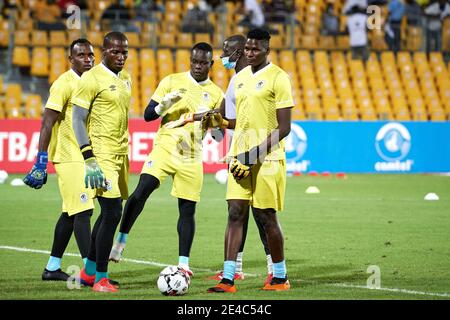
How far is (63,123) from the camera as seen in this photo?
9852 millimetres

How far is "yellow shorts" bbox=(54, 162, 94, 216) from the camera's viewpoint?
9.62 meters

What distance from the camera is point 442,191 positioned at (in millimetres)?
21031

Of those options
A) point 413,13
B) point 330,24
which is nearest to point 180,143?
point 330,24

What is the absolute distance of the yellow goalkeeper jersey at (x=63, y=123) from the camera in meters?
9.54

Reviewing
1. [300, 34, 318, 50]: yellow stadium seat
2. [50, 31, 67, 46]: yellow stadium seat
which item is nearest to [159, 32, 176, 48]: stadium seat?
[50, 31, 67, 46]: yellow stadium seat

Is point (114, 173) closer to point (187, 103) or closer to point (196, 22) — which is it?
point (187, 103)

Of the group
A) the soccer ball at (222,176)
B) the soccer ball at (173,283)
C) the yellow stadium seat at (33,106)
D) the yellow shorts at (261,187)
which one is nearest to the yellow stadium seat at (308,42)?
the yellow stadium seat at (33,106)

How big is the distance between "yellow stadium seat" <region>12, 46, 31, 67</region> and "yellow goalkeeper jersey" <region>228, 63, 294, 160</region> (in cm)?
1882

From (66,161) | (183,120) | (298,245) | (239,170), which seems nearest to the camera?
(239,170)

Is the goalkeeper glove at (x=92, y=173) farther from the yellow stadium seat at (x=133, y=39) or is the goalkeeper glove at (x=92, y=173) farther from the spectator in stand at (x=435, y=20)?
the spectator in stand at (x=435, y=20)

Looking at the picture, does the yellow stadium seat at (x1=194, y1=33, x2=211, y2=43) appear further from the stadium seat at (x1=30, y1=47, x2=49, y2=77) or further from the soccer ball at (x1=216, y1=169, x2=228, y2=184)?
the soccer ball at (x1=216, y1=169, x2=228, y2=184)

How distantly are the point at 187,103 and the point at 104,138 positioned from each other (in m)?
1.55

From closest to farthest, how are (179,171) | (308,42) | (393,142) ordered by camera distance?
(179,171) → (393,142) → (308,42)
